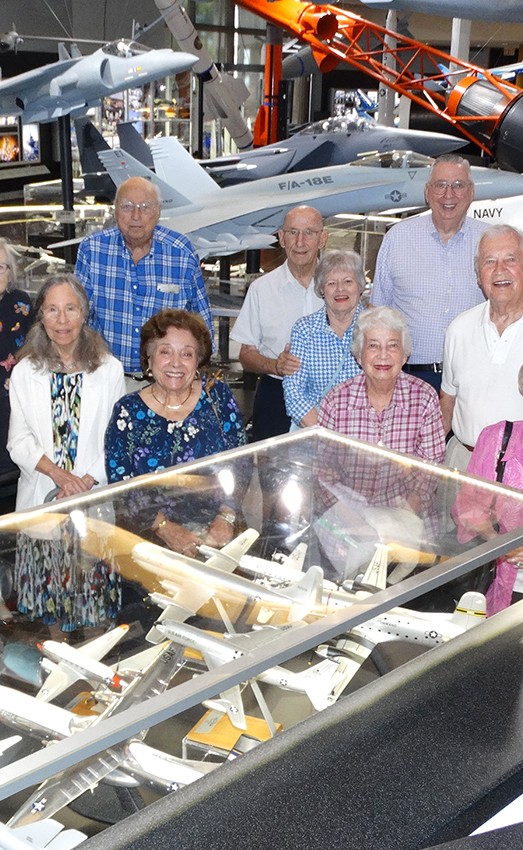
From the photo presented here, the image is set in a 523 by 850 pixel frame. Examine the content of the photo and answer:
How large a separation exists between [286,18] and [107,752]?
1091 centimetres

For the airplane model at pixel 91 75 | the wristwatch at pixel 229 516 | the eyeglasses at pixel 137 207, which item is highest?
the airplane model at pixel 91 75

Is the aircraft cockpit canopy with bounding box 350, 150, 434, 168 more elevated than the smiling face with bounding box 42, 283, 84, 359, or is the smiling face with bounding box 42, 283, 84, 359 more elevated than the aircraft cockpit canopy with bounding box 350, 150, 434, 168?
the aircraft cockpit canopy with bounding box 350, 150, 434, 168

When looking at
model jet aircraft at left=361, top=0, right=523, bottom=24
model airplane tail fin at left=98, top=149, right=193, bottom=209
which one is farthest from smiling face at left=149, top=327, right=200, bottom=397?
model airplane tail fin at left=98, top=149, right=193, bottom=209

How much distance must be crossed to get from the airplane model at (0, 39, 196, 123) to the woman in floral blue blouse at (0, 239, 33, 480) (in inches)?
217

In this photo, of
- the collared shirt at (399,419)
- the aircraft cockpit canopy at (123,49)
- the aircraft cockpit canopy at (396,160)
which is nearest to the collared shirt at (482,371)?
the collared shirt at (399,419)

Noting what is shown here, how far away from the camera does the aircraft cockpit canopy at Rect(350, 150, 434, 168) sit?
8.98 m

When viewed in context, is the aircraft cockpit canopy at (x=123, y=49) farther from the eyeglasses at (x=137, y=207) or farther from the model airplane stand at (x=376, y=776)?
the model airplane stand at (x=376, y=776)

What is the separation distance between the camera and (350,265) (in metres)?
3.60

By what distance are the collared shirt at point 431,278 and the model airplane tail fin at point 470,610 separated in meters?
2.28

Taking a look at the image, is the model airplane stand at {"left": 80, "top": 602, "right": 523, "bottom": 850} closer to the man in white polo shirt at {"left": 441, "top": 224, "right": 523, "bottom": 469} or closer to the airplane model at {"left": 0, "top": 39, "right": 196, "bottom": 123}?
the man in white polo shirt at {"left": 441, "top": 224, "right": 523, "bottom": 469}

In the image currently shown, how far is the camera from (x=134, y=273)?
4.28 m

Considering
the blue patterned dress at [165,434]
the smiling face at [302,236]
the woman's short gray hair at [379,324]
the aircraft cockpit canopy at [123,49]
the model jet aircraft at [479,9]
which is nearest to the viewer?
the blue patterned dress at [165,434]

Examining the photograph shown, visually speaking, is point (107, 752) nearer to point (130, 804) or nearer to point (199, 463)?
point (130, 804)

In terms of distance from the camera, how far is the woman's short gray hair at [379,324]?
3.08 m
